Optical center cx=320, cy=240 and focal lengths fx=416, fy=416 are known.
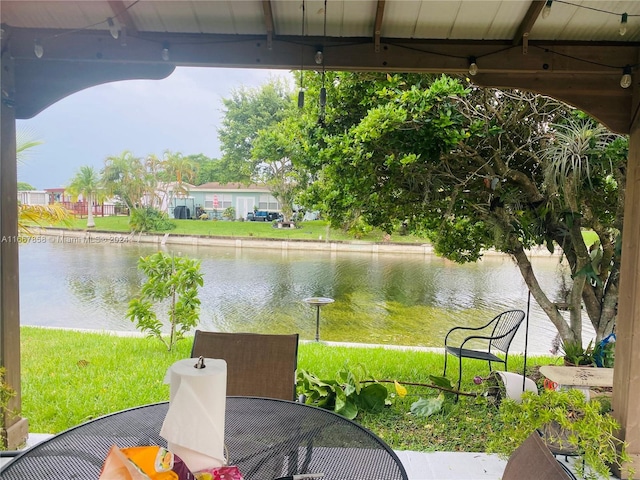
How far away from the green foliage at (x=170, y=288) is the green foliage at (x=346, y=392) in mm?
1514

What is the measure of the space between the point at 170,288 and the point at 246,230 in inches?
284

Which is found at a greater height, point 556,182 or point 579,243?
point 556,182

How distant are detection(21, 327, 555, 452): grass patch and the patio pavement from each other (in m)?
0.14

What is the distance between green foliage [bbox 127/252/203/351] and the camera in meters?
3.76

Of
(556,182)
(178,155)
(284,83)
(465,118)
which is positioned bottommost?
(556,182)

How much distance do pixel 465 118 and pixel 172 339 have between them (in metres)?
3.25

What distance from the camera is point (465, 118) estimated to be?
3.24 m

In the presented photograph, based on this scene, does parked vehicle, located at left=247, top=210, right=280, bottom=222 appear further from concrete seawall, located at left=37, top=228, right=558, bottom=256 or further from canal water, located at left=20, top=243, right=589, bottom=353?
canal water, located at left=20, top=243, right=589, bottom=353

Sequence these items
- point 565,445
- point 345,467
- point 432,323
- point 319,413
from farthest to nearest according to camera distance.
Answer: point 432,323 → point 565,445 → point 319,413 → point 345,467

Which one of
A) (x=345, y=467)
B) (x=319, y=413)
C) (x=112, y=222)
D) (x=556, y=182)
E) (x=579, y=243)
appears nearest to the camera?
(x=345, y=467)

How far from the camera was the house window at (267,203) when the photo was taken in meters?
10.6

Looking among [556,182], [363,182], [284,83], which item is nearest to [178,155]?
[284,83]

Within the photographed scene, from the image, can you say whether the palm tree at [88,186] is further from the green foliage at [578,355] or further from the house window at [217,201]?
the green foliage at [578,355]

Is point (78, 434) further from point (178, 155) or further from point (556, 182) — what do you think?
point (178, 155)
